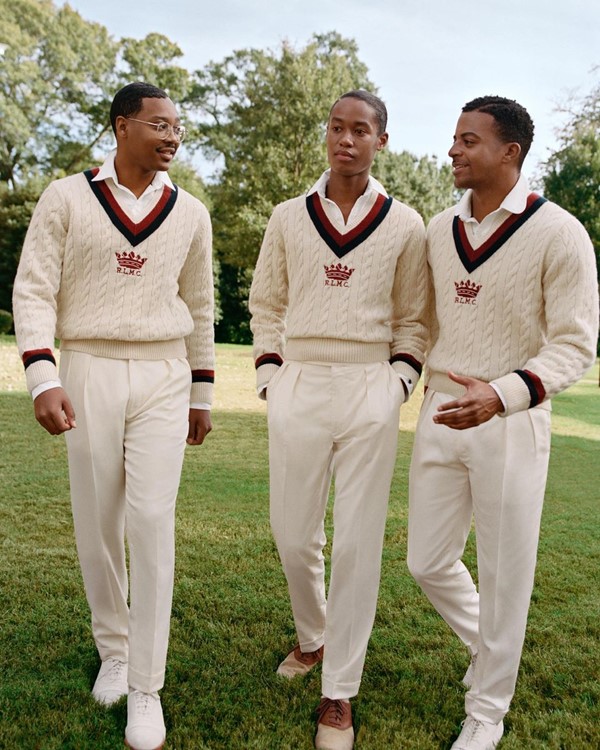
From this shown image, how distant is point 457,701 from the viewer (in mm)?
3646

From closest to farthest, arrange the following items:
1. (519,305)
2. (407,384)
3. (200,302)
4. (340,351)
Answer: (519,305) < (340,351) < (407,384) < (200,302)

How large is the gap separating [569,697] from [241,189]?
981 inches

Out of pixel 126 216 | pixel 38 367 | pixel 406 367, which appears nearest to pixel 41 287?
pixel 38 367

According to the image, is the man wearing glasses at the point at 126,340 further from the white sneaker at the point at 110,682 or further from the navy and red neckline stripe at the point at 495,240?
the navy and red neckline stripe at the point at 495,240

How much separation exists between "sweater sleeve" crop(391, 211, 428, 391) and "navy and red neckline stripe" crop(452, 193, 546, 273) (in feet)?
0.80

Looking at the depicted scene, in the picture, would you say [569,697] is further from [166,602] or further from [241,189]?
[241,189]

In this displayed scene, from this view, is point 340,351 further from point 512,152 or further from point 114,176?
point 114,176

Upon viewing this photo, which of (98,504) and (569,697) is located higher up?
(98,504)

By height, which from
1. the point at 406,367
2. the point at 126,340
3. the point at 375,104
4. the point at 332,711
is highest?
the point at 375,104

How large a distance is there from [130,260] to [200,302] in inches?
17.0

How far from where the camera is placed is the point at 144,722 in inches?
126

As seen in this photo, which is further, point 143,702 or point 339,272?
point 339,272

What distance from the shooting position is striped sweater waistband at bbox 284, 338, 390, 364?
134 inches

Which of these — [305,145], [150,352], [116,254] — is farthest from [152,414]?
[305,145]
